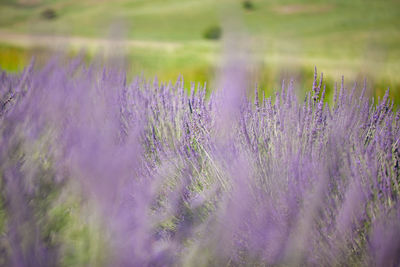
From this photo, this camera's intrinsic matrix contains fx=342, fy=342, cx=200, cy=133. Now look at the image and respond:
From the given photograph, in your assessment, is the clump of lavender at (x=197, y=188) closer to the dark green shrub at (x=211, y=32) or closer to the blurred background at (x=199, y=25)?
the blurred background at (x=199, y=25)

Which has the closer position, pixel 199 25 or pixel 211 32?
pixel 211 32

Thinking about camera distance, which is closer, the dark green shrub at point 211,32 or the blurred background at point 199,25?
the blurred background at point 199,25

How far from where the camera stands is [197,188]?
5.00ft

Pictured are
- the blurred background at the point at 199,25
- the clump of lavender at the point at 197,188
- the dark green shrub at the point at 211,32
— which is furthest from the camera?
the dark green shrub at the point at 211,32

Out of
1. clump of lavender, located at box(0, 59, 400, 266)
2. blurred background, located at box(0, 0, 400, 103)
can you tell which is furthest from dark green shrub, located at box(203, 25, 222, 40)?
clump of lavender, located at box(0, 59, 400, 266)

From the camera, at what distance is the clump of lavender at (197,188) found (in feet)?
3.45

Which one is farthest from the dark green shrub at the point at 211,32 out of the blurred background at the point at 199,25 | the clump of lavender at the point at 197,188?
the clump of lavender at the point at 197,188

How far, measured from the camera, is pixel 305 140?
58.3 inches

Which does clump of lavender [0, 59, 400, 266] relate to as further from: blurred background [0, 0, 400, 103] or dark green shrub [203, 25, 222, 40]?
dark green shrub [203, 25, 222, 40]

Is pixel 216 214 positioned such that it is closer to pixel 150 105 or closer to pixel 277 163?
pixel 277 163

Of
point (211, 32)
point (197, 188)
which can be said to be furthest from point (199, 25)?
point (197, 188)

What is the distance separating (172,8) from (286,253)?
9.56m

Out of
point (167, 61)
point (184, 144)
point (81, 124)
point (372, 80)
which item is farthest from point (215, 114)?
point (167, 61)

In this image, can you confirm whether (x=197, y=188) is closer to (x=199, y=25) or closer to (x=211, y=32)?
(x=211, y=32)
